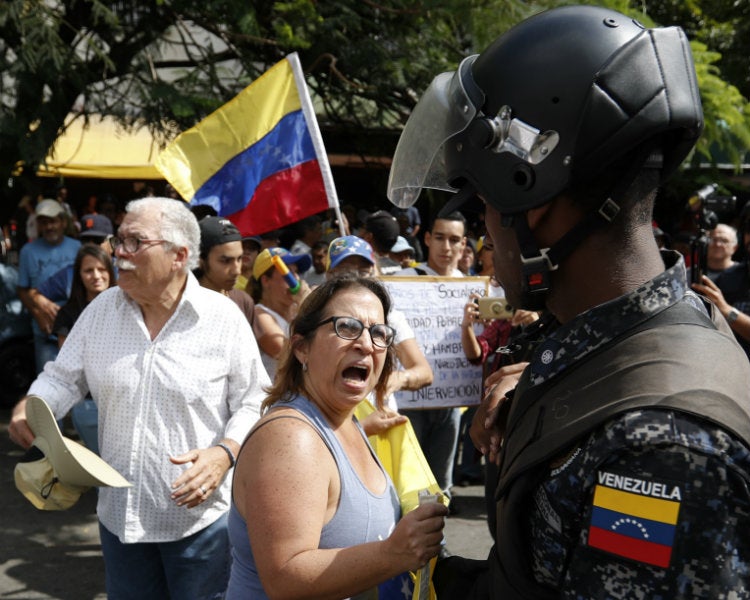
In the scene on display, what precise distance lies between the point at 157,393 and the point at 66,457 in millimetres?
552

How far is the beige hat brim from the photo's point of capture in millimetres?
2684

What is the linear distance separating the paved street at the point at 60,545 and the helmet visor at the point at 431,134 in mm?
4036

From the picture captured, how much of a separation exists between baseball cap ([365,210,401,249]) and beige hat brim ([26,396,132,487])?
13.1 ft

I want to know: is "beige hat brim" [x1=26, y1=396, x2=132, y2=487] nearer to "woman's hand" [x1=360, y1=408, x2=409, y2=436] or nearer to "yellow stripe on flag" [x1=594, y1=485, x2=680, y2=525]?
"woman's hand" [x1=360, y1=408, x2=409, y2=436]

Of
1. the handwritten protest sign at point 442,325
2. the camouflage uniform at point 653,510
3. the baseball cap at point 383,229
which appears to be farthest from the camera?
the baseball cap at point 383,229

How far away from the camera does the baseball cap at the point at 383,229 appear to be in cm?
661

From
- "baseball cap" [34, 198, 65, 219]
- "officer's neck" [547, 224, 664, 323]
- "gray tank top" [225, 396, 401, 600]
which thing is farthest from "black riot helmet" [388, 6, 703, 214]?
"baseball cap" [34, 198, 65, 219]

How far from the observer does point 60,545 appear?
5512mm

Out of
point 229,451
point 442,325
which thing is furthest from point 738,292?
point 229,451

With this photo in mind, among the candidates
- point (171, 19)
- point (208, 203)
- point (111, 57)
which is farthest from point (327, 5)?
point (208, 203)

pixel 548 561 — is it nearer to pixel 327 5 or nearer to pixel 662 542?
pixel 662 542

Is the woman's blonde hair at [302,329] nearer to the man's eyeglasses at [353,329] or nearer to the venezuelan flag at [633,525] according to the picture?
the man's eyeglasses at [353,329]

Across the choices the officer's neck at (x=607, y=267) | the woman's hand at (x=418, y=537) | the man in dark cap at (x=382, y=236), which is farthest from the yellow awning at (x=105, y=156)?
the officer's neck at (x=607, y=267)

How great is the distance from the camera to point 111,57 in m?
8.70
